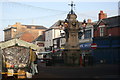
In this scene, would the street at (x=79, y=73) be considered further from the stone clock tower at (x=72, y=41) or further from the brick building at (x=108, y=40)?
the brick building at (x=108, y=40)

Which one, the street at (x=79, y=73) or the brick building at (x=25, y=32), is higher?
the brick building at (x=25, y=32)

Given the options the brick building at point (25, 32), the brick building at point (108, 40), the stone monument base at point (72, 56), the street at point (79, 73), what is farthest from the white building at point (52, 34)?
the street at point (79, 73)

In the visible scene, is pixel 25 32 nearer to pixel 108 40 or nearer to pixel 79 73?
pixel 108 40

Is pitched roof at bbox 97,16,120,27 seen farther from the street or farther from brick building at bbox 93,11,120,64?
the street

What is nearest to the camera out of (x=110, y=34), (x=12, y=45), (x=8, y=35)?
(x=12, y=45)

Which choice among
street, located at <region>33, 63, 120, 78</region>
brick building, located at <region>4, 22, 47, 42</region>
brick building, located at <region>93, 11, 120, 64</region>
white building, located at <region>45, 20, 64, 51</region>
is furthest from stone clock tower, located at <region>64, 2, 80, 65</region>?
brick building, located at <region>4, 22, 47, 42</region>

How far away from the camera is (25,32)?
287 feet

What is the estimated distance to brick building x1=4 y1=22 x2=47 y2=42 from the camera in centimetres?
8718

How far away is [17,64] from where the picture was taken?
15.3 metres

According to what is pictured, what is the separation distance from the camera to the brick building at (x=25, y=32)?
87.2 metres

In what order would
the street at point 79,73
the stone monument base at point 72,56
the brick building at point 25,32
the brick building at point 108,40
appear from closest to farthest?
1. the street at point 79,73
2. the stone monument base at point 72,56
3. the brick building at point 108,40
4. the brick building at point 25,32

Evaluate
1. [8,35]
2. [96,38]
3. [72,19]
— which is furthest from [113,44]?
[8,35]

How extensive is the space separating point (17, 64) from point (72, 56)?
12.9 meters

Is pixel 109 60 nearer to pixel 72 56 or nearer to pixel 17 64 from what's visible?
pixel 72 56
